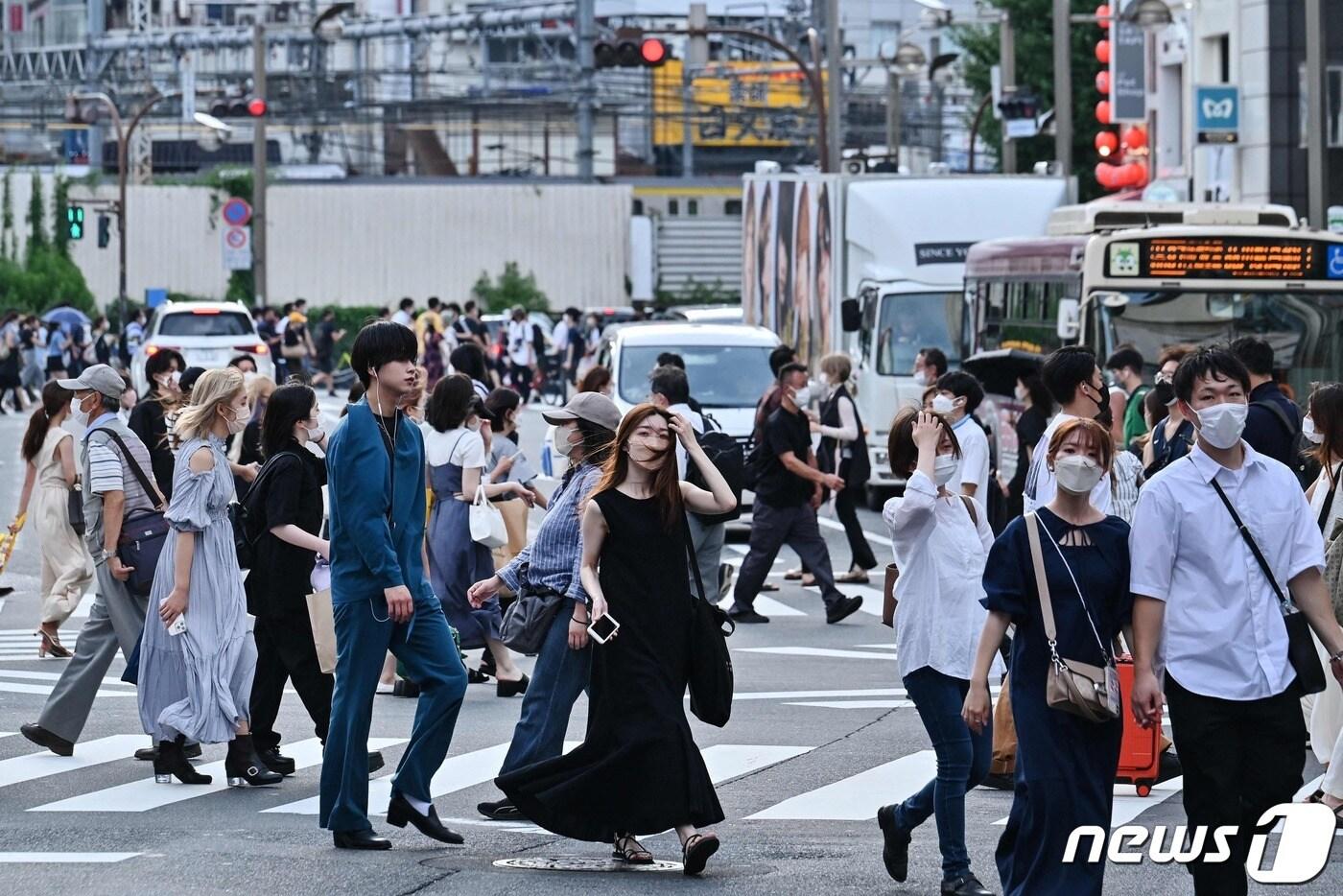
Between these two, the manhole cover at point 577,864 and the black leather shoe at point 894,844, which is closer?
the black leather shoe at point 894,844

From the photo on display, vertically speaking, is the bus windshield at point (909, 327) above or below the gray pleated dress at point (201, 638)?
above

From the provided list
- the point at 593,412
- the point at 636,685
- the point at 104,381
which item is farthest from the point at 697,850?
the point at 104,381

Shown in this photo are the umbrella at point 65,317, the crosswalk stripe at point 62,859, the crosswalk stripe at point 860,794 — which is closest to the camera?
the crosswalk stripe at point 62,859

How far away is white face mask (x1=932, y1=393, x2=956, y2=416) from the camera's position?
1109cm

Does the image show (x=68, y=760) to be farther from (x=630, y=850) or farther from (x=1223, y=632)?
(x=1223, y=632)

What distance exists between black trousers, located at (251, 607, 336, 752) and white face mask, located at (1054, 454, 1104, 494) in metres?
4.37

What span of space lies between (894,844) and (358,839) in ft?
6.37

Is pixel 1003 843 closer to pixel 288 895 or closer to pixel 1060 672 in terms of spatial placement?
pixel 1060 672

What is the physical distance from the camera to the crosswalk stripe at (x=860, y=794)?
9.35 meters

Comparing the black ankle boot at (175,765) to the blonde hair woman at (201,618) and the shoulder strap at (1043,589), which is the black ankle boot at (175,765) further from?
the shoulder strap at (1043,589)

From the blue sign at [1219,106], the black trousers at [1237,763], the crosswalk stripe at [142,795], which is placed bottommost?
the crosswalk stripe at [142,795]

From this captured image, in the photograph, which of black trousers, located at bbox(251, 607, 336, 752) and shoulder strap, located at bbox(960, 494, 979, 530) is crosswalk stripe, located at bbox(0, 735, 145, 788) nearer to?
black trousers, located at bbox(251, 607, 336, 752)

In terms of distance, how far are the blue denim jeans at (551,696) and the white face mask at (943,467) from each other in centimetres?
144

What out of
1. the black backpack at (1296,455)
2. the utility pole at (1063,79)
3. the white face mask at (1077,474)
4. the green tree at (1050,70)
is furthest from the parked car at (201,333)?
the white face mask at (1077,474)
